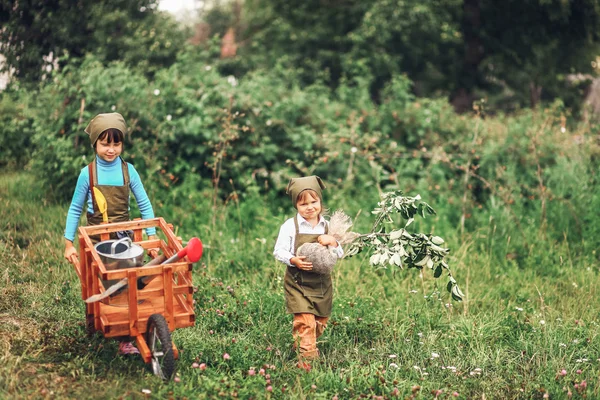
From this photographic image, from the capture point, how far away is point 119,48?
9.27 metres

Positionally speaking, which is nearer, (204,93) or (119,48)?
(204,93)

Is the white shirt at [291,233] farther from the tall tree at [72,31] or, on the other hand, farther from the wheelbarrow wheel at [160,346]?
the tall tree at [72,31]

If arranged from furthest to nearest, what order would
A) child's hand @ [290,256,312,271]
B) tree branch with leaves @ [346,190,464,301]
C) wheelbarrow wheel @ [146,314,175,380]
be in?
tree branch with leaves @ [346,190,464,301]
child's hand @ [290,256,312,271]
wheelbarrow wheel @ [146,314,175,380]

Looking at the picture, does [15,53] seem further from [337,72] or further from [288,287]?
[337,72]

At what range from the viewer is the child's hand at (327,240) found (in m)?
3.98

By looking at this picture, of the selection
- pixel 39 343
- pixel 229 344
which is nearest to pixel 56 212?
pixel 39 343

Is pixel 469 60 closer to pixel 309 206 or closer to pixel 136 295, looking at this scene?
pixel 309 206

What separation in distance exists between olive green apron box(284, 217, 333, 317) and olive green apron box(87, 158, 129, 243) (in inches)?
45.6

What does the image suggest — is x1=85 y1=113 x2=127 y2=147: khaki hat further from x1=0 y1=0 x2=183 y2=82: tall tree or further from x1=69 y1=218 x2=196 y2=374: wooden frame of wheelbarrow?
x1=0 y1=0 x2=183 y2=82: tall tree

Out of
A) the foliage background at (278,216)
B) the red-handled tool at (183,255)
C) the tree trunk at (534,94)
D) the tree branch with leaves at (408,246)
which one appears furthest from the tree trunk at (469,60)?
the red-handled tool at (183,255)

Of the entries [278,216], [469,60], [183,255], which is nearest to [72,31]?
[278,216]

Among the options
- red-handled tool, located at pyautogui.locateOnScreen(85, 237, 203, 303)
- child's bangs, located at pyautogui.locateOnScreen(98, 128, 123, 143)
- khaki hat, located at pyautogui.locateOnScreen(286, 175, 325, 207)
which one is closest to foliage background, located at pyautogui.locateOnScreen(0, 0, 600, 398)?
red-handled tool, located at pyautogui.locateOnScreen(85, 237, 203, 303)

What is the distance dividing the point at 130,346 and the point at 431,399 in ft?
6.12

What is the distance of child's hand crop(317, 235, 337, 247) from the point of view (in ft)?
13.1
